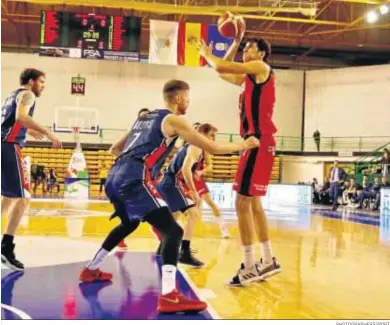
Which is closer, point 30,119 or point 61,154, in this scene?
point 30,119

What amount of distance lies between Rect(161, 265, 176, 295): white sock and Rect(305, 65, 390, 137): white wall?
23.5m

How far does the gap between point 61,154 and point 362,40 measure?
50.6ft

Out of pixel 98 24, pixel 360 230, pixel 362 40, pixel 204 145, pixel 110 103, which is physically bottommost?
pixel 360 230

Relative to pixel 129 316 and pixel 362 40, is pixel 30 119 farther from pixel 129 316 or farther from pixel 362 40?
pixel 362 40

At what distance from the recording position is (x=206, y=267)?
18.5 feet

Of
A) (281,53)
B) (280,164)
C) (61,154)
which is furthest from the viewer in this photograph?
(281,53)

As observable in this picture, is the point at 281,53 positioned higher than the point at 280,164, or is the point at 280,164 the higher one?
the point at 281,53

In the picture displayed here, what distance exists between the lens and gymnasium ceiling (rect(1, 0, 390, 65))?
2206 centimetres

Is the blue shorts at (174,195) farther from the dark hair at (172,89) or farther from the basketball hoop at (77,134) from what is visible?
the basketball hoop at (77,134)

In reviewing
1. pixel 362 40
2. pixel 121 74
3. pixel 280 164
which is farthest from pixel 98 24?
pixel 362 40

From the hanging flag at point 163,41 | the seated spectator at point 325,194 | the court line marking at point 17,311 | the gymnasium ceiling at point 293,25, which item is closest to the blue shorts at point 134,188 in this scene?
the court line marking at point 17,311

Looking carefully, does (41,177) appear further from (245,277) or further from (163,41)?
(245,277)

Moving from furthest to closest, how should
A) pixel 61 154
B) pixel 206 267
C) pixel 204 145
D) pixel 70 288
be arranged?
pixel 61 154 < pixel 206 267 < pixel 70 288 < pixel 204 145

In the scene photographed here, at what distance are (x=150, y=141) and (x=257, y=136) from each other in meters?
1.30
